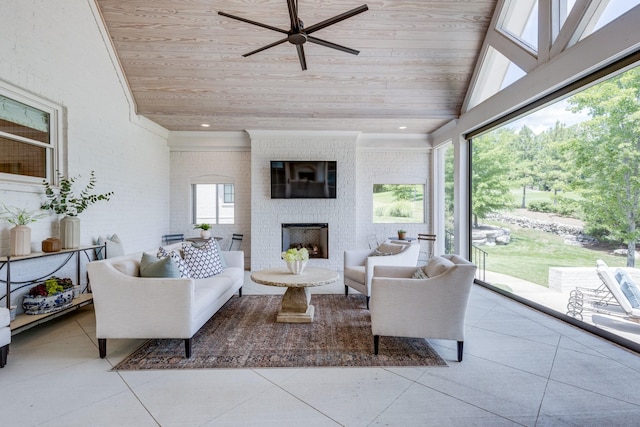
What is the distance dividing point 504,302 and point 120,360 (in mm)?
4317

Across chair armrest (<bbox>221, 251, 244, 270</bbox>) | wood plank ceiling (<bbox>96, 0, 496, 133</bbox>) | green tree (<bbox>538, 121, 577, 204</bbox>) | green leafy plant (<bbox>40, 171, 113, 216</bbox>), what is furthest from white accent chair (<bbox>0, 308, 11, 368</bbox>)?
green tree (<bbox>538, 121, 577, 204</bbox>)

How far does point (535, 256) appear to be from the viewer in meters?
3.85

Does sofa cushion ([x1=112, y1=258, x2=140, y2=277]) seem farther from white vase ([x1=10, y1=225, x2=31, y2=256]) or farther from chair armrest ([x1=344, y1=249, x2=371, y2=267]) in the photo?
chair armrest ([x1=344, y1=249, x2=371, y2=267])

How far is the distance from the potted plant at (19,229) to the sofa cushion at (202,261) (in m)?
1.39

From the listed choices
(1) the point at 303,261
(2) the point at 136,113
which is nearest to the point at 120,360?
(1) the point at 303,261

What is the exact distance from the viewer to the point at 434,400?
185 cm

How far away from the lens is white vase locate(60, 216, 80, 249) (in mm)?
3191

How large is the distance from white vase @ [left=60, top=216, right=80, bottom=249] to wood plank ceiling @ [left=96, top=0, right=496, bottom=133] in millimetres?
2435

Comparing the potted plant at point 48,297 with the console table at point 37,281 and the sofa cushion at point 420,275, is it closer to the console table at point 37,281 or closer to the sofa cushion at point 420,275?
the console table at point 37,281

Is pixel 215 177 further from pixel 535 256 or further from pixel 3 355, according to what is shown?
pixel 535 256

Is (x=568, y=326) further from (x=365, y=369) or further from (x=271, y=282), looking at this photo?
(x=271, y=282)

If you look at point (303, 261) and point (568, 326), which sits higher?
point (303, 261)

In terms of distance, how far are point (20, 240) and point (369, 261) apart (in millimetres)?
3553

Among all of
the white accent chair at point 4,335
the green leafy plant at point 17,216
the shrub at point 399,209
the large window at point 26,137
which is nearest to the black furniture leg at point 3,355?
the white accent chair at point 4,335
